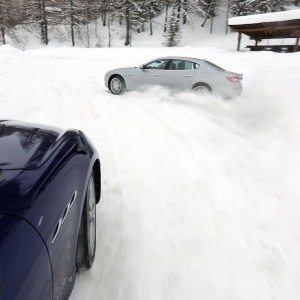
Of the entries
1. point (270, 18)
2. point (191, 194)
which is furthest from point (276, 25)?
point (191, 194)

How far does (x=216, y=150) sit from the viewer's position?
20.1 ft

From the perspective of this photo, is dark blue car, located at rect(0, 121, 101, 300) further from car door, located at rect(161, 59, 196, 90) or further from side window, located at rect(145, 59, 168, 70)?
side window, located at rect(145, 59, 168, 70)

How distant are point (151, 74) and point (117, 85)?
1256mm

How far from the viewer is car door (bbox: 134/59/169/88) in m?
11.4

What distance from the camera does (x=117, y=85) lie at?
12.0m

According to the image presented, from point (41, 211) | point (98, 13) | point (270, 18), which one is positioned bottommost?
point (41, 211)

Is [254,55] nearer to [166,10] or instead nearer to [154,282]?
[154,282]

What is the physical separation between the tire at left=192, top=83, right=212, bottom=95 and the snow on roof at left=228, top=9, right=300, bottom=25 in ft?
49.1

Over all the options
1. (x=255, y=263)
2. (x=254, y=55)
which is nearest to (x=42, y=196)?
(x=255, y=263)

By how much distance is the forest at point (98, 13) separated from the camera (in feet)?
186

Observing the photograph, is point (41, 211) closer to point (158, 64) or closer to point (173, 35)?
point (158, 64)

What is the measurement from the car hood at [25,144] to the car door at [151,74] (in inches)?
346

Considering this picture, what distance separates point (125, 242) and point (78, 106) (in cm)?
667

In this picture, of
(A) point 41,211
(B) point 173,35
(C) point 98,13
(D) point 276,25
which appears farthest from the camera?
(C) point 98,13
